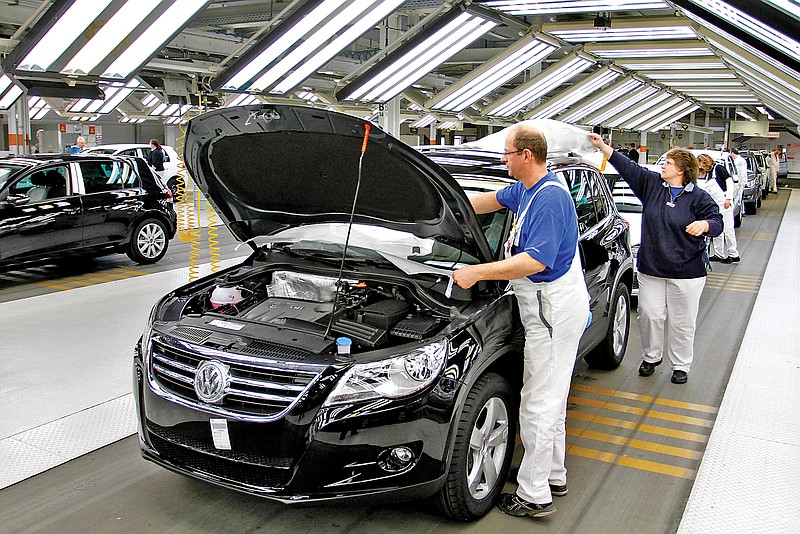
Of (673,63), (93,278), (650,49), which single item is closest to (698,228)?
(93,278)

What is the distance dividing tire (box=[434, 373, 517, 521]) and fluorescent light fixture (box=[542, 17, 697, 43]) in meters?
9.50

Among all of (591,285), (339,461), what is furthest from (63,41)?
(339,461)

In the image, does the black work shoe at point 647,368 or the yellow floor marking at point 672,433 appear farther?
the black work shoe at point 647,368

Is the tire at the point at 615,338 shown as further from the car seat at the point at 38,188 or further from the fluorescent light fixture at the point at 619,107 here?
the fluorescent light fixture at the point at 619,107

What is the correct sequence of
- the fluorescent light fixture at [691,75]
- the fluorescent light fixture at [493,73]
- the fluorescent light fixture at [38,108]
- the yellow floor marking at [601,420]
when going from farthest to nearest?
1. the fluorescent light fixture at [38,108]
2. the fluorescent light fixture at [691,75]
3. the fluorescent light fixture at [493,73]
4. the yellow floor marking at [601,420]

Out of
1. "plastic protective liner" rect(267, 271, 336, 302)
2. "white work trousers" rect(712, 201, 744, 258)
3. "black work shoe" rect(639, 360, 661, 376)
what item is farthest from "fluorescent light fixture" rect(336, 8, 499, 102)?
"plastic protective liner" rect(267, 271, 336, 302)

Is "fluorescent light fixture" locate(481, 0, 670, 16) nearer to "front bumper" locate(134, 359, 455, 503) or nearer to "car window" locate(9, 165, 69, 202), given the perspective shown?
"car window" locate(9, 165, 69, 202)

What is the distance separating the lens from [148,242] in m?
10.1

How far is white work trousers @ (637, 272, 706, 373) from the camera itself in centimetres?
527

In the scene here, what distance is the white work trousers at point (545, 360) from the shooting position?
130 inches

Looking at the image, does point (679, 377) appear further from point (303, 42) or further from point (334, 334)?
point (303, 42)

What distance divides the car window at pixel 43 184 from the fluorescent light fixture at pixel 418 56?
4794 millimetres

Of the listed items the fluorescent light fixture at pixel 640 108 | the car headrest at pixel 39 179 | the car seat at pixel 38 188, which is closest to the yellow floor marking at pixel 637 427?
the car seat at pixel 38 188

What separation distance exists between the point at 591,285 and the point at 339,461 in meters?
2.36
